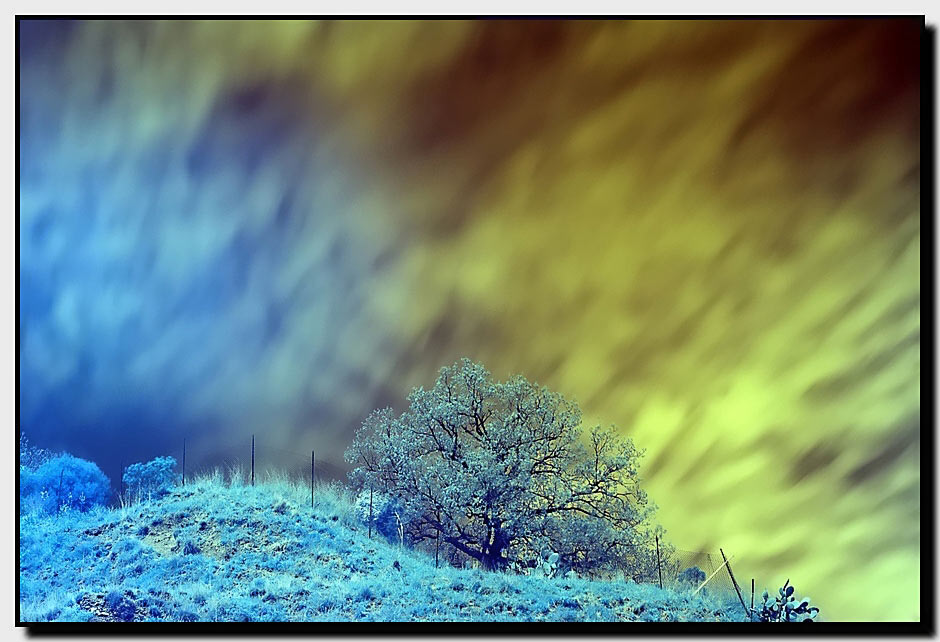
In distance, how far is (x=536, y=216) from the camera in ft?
23.5

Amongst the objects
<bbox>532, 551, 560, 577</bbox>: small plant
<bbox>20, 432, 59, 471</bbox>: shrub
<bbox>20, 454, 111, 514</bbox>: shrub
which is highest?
<bbox>20, 432, 59, 471</bbox>: shrub

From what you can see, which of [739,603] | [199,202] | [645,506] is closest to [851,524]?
[739,603]

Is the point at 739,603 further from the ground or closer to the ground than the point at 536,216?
closer to the ground

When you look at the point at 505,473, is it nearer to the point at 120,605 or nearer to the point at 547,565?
the point at 547,565

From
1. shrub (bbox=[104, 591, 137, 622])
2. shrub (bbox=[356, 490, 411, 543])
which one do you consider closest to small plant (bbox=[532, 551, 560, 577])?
shrub (bbox=[356, 490, 411, 543])

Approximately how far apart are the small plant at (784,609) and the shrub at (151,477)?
4201mm

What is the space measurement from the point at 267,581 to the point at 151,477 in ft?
3.69

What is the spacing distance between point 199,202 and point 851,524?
201 inches

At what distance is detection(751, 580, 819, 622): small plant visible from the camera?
22.7 ft

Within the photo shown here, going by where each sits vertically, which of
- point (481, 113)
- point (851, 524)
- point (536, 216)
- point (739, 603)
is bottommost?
point (739, 603)

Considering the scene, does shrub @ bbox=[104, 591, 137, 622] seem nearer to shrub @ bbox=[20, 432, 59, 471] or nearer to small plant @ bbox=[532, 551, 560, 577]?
shrub @ bbox=[20, 432, 59, 471]

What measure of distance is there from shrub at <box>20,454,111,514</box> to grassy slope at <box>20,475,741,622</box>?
10 centimetres

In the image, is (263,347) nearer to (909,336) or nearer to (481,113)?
(481,113)

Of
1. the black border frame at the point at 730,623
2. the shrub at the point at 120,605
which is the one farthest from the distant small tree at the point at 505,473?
the shrub at the point at 120,605
